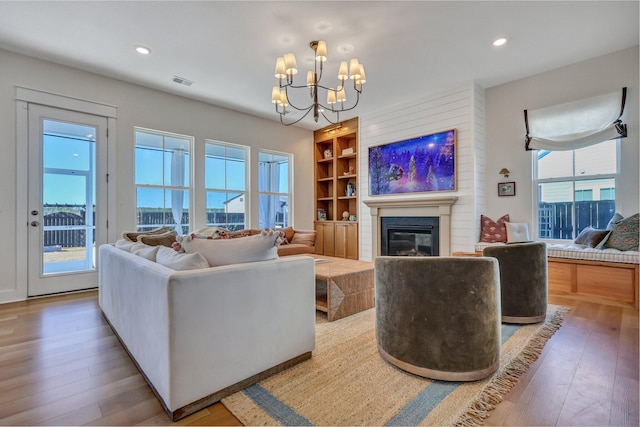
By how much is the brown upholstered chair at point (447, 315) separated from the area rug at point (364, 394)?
9 cm

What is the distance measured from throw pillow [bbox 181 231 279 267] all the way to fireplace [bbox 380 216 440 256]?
11.6 feet

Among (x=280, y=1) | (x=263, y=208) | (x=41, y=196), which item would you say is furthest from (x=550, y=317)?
(x=41, y=196)

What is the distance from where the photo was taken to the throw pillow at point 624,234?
10.5 ft

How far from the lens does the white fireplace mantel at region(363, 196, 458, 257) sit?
14.8 feet

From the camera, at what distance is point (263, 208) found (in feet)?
19.1

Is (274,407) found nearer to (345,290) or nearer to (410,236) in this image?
(345,290)

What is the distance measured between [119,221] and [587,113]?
6154 millimetres

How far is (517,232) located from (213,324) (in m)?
4.06

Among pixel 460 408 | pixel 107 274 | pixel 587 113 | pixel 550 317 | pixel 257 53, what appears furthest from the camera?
pixel 587 113

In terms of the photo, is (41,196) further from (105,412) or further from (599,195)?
(599,195)

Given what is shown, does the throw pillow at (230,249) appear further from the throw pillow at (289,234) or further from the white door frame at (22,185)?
the throw pillow at (289,234)

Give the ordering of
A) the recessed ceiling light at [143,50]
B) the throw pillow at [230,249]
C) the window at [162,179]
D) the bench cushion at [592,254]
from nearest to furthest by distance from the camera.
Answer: the throw pillow at [230,249]
the bench cushion at [592,254]
the recessed ceiling light at [143,50]
the window at [162,179]

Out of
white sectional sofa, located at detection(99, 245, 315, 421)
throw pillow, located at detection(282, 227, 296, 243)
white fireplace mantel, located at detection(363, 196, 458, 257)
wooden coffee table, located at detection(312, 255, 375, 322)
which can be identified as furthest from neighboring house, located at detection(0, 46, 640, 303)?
white sectional sofa, located at detection(99, 245, 315, 421)

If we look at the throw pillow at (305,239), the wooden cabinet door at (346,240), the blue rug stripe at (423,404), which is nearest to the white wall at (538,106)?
the wooden cabinet door at (346,240)
